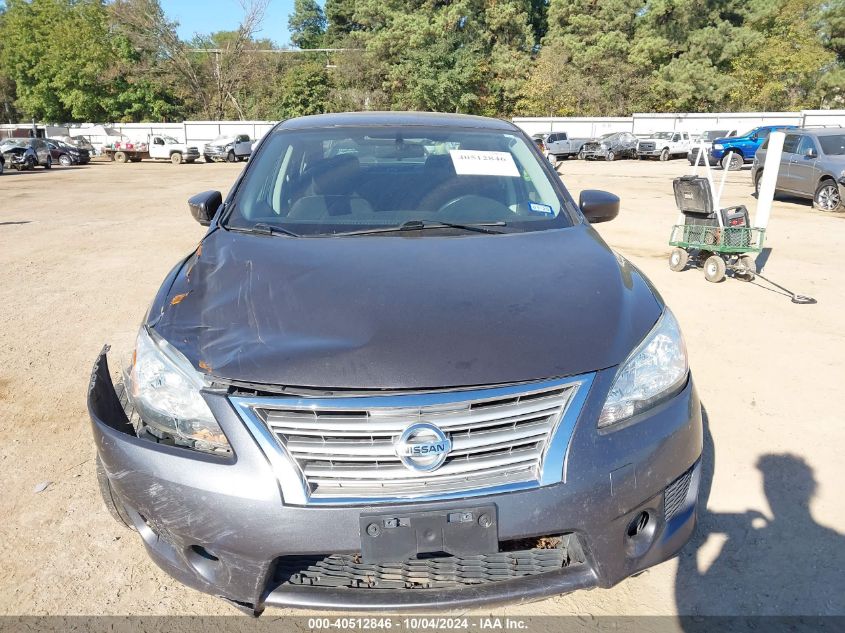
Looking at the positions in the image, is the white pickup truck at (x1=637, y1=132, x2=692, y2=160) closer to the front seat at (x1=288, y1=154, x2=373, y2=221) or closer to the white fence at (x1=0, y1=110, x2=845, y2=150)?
the white fence at (x1=0, y1=110, x2=845, y2=150)

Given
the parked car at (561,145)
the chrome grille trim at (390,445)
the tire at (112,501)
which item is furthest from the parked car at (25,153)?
the chrome grille trim at (390,445)

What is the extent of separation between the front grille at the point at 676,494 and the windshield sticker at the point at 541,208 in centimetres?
139

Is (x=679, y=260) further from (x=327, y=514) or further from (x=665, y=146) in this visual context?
(x=665, y=146)

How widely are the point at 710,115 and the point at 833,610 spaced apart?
45.2 m

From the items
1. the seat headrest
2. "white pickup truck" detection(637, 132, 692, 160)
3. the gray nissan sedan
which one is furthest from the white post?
"white pickup truck" detection(637, 132, 692, 160)

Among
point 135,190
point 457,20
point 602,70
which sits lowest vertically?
point 135,190

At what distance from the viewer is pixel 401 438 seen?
65.6 inches

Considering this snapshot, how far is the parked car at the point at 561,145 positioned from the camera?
34.5 m

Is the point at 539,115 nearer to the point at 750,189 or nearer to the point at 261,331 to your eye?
the point at 750,189

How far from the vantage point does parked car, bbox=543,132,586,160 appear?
34.5m

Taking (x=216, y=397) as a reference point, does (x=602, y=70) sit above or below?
above

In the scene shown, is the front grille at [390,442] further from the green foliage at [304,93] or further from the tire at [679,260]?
the green foliage at [304,93]

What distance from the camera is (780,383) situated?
13.4 ft

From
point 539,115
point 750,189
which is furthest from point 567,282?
point 539,115
